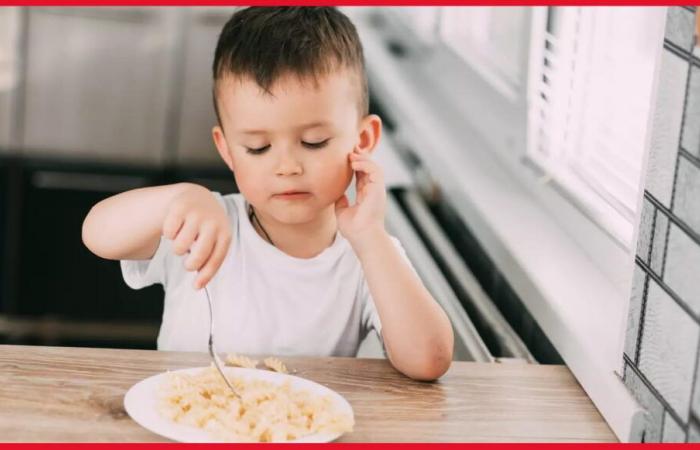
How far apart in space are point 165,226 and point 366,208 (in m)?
0.30

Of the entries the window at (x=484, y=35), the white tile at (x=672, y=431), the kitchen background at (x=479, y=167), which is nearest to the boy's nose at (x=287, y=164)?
the kitchen background at (x=479, y=167)

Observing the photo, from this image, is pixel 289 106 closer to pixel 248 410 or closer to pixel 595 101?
pixel 248 410

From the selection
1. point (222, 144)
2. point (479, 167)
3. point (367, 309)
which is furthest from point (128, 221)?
point (479, 167)

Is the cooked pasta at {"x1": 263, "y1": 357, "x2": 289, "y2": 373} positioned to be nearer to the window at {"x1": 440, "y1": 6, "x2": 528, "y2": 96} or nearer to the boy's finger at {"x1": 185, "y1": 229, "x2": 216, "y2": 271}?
the boy's finger at {"x1": 185, "y1": 229, "x2": 216, "y2": 271}

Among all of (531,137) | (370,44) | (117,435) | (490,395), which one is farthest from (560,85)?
(370,44)

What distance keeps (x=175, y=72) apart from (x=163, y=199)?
2.01 meters

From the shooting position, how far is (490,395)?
3.83 feet

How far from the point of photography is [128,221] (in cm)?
126

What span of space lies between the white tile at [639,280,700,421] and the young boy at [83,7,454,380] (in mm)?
243

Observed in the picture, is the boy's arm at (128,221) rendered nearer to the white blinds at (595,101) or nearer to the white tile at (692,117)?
the white tile at (692,117)

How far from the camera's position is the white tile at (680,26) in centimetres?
97

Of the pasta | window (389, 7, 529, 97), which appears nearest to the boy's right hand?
the pasta

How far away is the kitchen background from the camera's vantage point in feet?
3.43

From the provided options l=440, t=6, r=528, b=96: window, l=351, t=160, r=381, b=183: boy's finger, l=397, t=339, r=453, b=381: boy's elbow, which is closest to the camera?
l=397, t=339, r=453, b=381: boy's elbow
